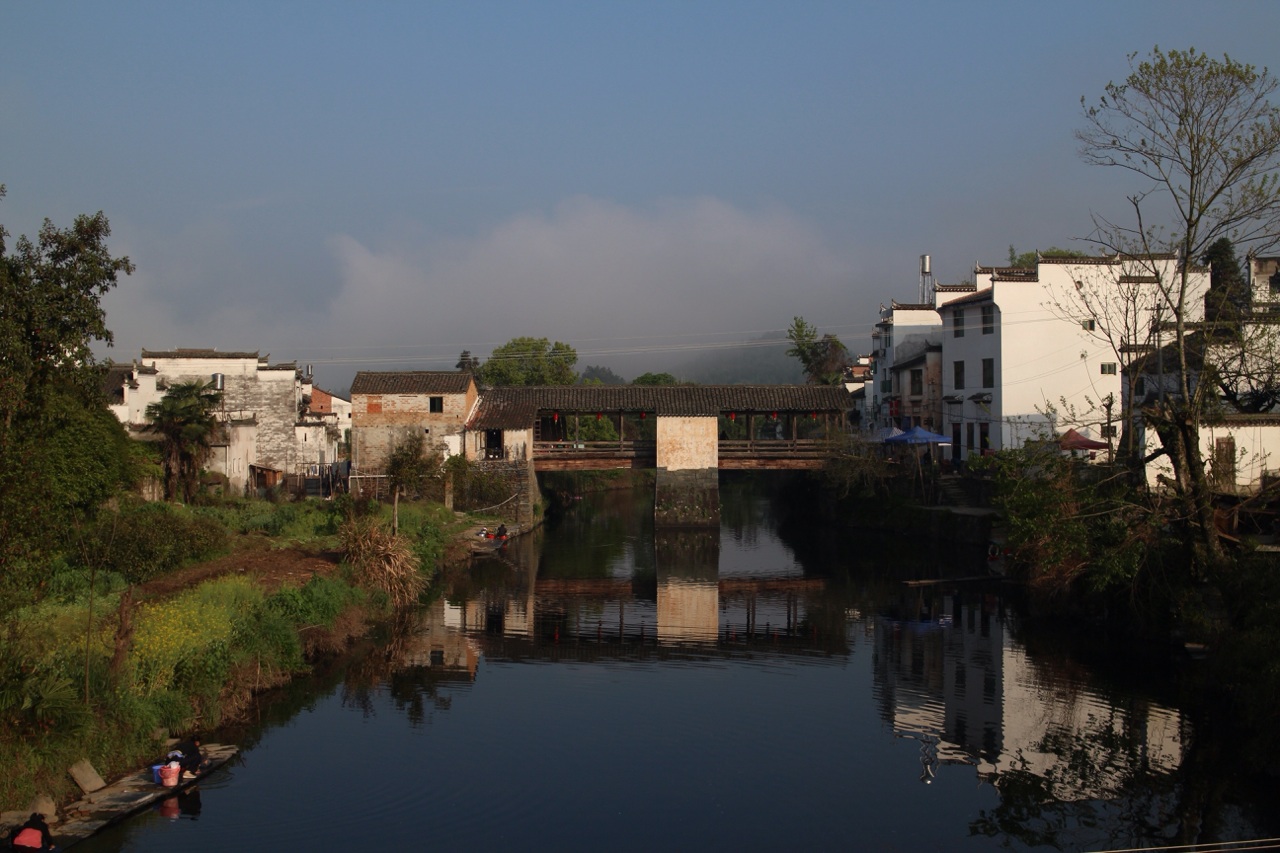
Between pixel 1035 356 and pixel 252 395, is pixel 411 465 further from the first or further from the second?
pixel 1035 356

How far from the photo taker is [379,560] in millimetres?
24906

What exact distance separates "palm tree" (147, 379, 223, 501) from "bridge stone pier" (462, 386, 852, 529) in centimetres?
1177

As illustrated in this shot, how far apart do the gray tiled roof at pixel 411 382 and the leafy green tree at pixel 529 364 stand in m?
22.4

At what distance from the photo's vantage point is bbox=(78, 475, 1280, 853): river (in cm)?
1280

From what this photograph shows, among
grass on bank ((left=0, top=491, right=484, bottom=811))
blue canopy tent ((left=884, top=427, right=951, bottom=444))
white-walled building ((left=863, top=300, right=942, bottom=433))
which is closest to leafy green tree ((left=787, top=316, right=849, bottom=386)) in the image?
white-walled building ((left=863, top=300, right=942, bottom=433))

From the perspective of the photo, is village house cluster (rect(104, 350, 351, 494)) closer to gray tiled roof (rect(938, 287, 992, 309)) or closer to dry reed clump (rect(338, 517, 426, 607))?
dry reed clump (rect(338, 517, 426, 607))

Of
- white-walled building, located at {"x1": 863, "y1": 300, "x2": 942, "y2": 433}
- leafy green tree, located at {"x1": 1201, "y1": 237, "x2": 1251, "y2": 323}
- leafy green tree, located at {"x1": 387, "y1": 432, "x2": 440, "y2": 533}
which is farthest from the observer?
white-walled building, located at {"x1": 863, "y1": 300, "x2": 942, "y2": 433}

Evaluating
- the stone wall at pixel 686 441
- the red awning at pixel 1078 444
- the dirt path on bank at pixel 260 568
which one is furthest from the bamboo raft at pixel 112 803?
the stone wall at pixel 686 441

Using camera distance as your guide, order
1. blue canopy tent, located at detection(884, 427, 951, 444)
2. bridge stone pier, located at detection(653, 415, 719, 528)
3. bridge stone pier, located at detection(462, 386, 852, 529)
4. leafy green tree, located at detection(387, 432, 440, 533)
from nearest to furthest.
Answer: leafy green tree, located at detection(387, 432, 440, 533) < blue canopy tent, located at detection(884, 427, 951, 444) < bridge stone pier, located at detection(653, 415, 719, 528) < bridge stone pier, located at detection(462, 386, 852, 529)

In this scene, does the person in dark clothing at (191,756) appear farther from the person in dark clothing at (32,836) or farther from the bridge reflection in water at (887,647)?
the bridge reflection in water at (887,647)

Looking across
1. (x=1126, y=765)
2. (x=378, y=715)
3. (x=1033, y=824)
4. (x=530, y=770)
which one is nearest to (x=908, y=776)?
(x=1033, y=824)

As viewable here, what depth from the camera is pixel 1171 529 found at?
21.0 metres

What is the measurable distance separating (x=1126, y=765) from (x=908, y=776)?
10.6 ft

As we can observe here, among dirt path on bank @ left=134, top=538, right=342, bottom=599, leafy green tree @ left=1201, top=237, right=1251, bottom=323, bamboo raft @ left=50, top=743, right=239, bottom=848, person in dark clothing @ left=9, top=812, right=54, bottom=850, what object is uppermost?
leafy green tree @ left=1201, top=237, right=1251, bottom=323
